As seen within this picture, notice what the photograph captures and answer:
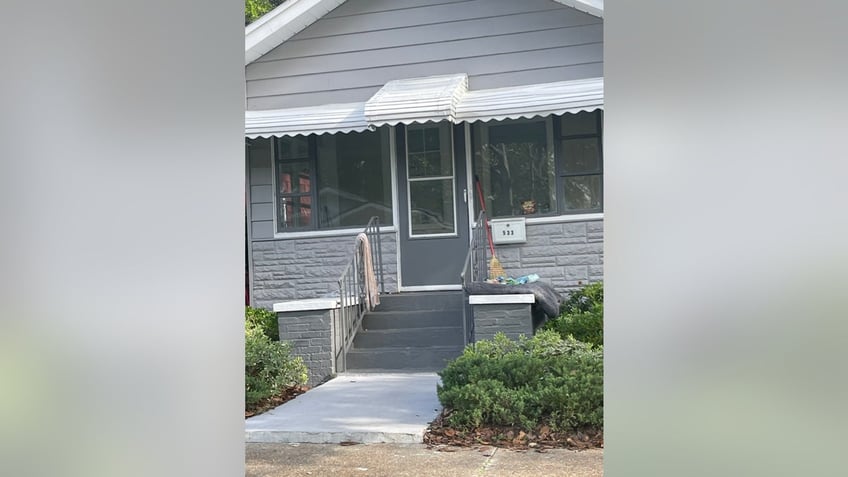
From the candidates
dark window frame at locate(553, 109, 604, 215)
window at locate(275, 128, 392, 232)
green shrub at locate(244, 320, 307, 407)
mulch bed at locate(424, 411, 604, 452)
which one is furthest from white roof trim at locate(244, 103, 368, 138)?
mulch bed at locate(424, 411, 604, 452)

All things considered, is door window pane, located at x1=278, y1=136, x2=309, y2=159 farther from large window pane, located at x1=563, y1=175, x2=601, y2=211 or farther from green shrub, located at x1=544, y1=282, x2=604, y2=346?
green shrub, located at x1=544, y1=282, x2=604, y2=346

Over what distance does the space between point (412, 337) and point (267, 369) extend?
172 centimetres

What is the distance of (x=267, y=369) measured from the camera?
657 cm

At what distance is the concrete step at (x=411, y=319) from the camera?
26.0 ft

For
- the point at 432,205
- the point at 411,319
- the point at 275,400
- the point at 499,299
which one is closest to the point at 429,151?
the point at 432,205

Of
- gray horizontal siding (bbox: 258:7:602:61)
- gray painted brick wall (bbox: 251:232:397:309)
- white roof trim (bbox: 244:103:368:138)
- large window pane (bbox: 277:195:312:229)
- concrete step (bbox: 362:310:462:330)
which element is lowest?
concrete step (bbox: 362:310:462:330)

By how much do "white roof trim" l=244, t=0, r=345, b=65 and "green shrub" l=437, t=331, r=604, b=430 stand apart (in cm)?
544

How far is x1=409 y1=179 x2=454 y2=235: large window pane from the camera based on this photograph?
9055mm
